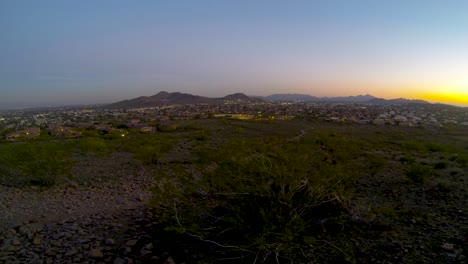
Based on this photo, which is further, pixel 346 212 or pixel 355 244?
pixel 346 212

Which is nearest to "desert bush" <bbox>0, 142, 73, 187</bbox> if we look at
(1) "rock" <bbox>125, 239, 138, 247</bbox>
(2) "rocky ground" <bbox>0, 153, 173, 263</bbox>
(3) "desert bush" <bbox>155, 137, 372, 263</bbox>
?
(2) "rocky ground" <bbox>0, 153, 173, 263</bbox>

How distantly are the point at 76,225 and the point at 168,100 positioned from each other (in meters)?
136

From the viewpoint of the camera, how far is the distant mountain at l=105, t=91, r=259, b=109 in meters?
127

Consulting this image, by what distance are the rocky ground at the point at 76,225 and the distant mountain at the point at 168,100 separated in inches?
4512

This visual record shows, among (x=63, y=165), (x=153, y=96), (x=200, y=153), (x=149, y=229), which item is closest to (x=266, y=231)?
(x=149, y=229)

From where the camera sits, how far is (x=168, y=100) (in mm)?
139750

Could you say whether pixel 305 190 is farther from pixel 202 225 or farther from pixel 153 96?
pixel 153 96

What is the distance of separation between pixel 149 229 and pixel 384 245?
14.1ft

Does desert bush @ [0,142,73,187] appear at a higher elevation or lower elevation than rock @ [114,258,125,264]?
lower

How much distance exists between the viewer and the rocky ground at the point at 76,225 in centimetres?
559

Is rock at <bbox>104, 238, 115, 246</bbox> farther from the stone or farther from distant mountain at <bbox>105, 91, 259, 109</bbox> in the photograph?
distant mountain at <bbox>105, 91, 259, 109</bbox>

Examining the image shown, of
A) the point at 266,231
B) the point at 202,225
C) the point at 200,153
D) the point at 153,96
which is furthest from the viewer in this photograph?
the point at 153,96

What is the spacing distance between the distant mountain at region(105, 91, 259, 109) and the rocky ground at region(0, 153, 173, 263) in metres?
115

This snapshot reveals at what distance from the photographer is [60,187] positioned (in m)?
10.5
